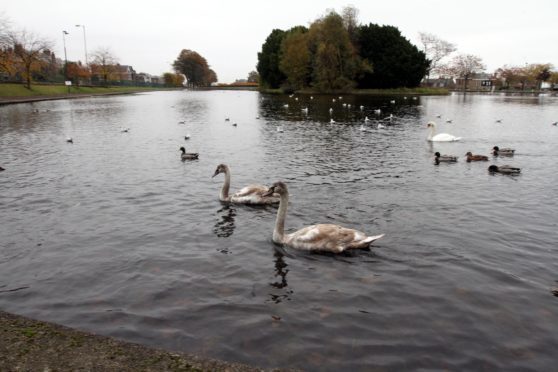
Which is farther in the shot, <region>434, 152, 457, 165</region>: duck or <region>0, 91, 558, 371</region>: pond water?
<region>434, 152, 457, 165</region>: duck

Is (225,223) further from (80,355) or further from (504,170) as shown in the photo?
(504,170)

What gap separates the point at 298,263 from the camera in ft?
31.8

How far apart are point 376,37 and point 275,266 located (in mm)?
103942

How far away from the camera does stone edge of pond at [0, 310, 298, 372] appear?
5.30 meters

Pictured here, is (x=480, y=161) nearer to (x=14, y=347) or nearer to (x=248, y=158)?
(x=248, y=158)

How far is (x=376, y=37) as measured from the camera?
103188 mm

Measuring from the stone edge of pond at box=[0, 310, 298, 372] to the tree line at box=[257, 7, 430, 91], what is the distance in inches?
3575

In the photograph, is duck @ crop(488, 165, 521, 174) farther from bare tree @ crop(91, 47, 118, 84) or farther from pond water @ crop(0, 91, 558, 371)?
bare tree @ crop(91, 47, 118, 84)

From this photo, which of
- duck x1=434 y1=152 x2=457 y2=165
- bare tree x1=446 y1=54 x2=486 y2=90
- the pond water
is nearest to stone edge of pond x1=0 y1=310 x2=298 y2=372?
the pond water

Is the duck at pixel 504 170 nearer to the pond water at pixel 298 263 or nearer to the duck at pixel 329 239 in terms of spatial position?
the pond water at pixel 298 263

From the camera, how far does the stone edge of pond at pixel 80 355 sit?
5.30m

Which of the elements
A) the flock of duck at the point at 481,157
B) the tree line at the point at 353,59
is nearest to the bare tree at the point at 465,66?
the tree line at the point at 353,59

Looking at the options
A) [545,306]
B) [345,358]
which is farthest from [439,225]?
[345,358]

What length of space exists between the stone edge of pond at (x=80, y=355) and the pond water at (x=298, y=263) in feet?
2.70
